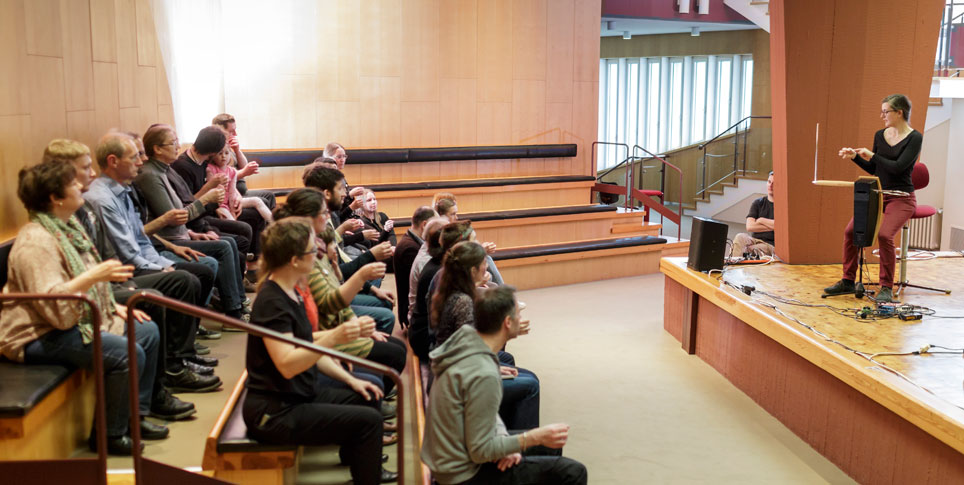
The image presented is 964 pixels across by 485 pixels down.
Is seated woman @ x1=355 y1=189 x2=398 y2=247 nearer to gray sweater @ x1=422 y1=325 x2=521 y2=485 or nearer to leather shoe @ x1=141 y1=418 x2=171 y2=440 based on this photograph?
leather shoe @ x1=141 y1=418 x2=171 y2=440

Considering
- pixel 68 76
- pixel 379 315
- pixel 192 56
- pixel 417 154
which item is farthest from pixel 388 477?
pixel 417 154

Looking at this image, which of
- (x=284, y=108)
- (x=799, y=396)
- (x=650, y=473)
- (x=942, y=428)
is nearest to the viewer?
(x=942, y=428)

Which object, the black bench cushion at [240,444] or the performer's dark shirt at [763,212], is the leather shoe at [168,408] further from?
the performer's dark shirt at [763,212]

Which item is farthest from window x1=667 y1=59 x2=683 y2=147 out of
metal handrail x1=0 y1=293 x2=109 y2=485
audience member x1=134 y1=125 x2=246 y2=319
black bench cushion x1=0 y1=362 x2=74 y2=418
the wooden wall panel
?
metal handrail x1=0 y1=293 x2=109 y2=485

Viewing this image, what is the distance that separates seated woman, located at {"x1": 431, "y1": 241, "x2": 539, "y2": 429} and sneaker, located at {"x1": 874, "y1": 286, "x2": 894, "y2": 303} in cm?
255

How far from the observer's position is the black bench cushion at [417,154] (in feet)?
25.0

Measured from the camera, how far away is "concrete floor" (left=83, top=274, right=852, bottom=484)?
3586mm

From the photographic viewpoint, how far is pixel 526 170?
9.14 meters

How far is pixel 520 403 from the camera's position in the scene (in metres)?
3.29

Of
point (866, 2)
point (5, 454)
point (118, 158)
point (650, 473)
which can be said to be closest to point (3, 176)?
point (118, 158)

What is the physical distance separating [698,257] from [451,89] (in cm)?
394

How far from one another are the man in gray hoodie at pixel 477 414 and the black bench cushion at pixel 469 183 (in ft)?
16.5

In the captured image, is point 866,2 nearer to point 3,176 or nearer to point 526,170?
point 526,170

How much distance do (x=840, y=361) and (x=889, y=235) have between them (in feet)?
5.17
